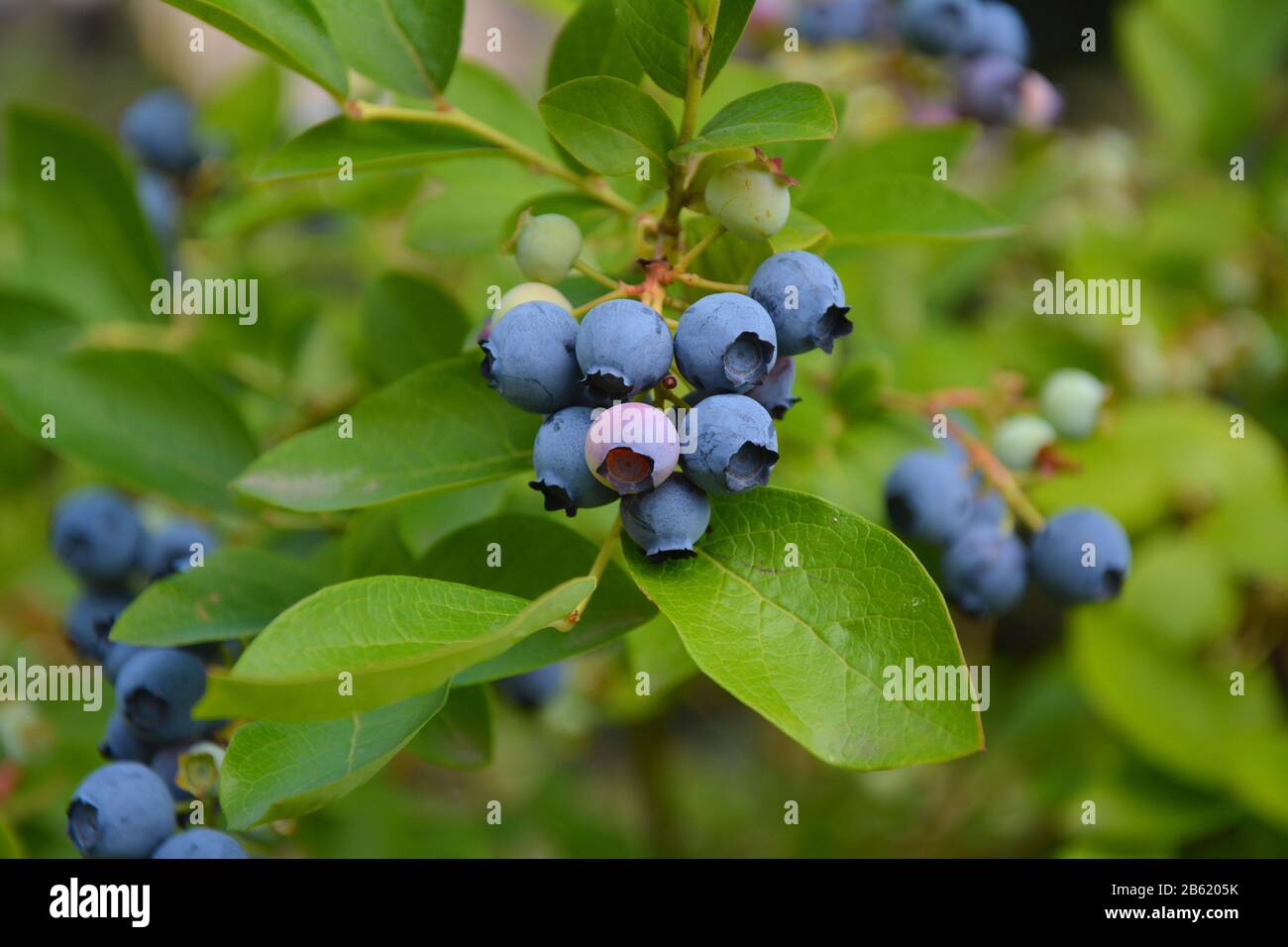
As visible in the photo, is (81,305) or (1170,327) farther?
(1170,327)

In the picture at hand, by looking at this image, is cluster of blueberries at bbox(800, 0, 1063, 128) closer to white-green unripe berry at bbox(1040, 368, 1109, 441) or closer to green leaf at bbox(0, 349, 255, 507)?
white-green unripe berry at bbox(1040, 368, 1109, 441)

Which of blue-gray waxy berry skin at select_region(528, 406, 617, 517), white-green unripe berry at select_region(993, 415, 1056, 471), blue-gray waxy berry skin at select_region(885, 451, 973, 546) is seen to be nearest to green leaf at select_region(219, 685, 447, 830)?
blue-gray waxy berry skin at select_region(528, 406, 617, 517)

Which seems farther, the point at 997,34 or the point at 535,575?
the point at 997,34

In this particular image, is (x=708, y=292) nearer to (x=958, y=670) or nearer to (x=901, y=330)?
(x=958, y=670)

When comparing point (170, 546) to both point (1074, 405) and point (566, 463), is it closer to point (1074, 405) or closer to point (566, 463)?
point (566, 463)

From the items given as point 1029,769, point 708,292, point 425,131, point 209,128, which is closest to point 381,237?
point 209,128

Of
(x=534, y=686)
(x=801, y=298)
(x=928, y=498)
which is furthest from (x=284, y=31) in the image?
(x=534, y=686)

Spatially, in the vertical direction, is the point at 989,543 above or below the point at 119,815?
above
